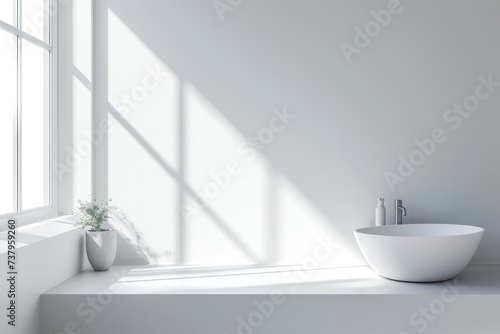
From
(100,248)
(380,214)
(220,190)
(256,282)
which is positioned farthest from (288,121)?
(100,248)

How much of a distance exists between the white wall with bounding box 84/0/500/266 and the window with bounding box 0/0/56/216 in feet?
1.10

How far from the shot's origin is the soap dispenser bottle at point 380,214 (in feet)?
9.96

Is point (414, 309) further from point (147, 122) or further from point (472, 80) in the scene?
point (147, 122)

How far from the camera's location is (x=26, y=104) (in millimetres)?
2711

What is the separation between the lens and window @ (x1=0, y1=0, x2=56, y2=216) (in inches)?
A: 96.7

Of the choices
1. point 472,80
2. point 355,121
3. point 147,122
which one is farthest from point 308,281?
point 472,80

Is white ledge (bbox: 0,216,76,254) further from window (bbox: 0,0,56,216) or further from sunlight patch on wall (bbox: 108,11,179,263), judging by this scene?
sunlight patch on wall (bbox: 108,11,179,263)

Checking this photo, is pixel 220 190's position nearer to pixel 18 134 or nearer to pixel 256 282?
pixel 256 282

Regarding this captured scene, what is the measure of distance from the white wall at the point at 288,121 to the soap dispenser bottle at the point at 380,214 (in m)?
0.09

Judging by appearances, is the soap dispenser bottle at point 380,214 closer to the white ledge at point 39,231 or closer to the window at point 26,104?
the white ledge at point 39,231

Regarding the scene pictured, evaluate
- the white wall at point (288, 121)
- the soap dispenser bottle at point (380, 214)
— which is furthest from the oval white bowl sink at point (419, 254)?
the white wall at point (288, 121)

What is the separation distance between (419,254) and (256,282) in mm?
812

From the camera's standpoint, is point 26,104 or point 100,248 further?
point 100,248

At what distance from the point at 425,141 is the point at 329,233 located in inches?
30.5
